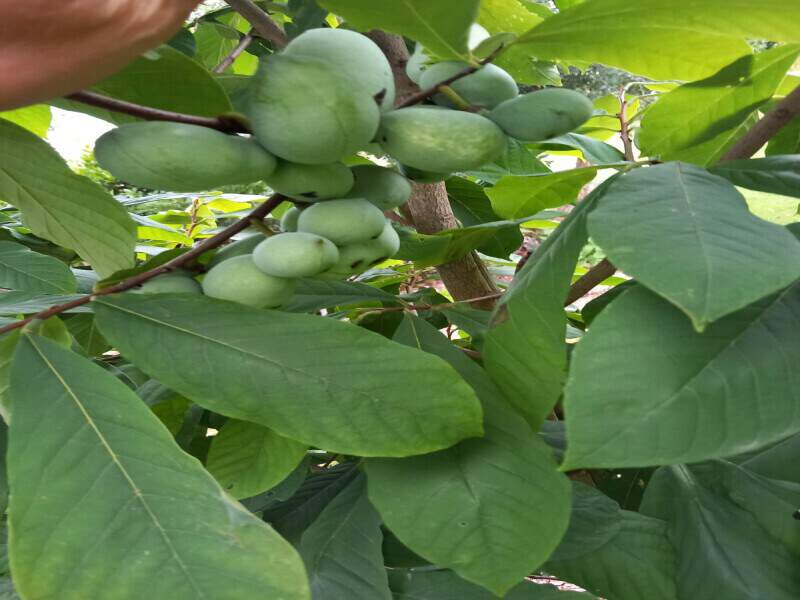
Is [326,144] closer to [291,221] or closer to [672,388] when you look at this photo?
[291,221]

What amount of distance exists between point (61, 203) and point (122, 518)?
1.01 ft


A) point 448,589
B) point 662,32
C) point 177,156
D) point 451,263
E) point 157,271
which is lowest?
point 448,589

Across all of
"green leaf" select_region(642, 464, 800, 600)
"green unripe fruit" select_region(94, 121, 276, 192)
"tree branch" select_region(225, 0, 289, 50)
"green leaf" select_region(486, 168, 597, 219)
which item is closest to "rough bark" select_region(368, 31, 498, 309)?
"green leaf" select_region(486, 168, 597, 219)

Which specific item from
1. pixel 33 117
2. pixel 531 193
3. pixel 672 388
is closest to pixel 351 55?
pixel 672 388

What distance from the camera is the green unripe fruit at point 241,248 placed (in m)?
0.55

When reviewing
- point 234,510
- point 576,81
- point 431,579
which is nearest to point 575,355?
point 234,510

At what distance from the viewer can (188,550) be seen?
0.39 metres

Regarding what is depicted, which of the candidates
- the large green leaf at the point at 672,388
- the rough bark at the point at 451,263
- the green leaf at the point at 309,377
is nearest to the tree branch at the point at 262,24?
the rough bark at the point at 451,263

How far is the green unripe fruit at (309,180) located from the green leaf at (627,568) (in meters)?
0.32

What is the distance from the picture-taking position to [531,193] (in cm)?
81

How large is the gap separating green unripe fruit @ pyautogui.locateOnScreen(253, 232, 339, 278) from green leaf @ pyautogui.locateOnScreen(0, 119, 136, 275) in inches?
7.1

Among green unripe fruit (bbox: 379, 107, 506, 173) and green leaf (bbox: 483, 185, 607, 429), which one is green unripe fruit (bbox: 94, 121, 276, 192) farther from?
green leaf (bbox: 483, 185, 607, 429)

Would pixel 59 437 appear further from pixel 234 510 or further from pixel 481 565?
pixel 481 565

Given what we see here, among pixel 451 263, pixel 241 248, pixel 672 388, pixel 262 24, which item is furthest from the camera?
pixel 451 263
